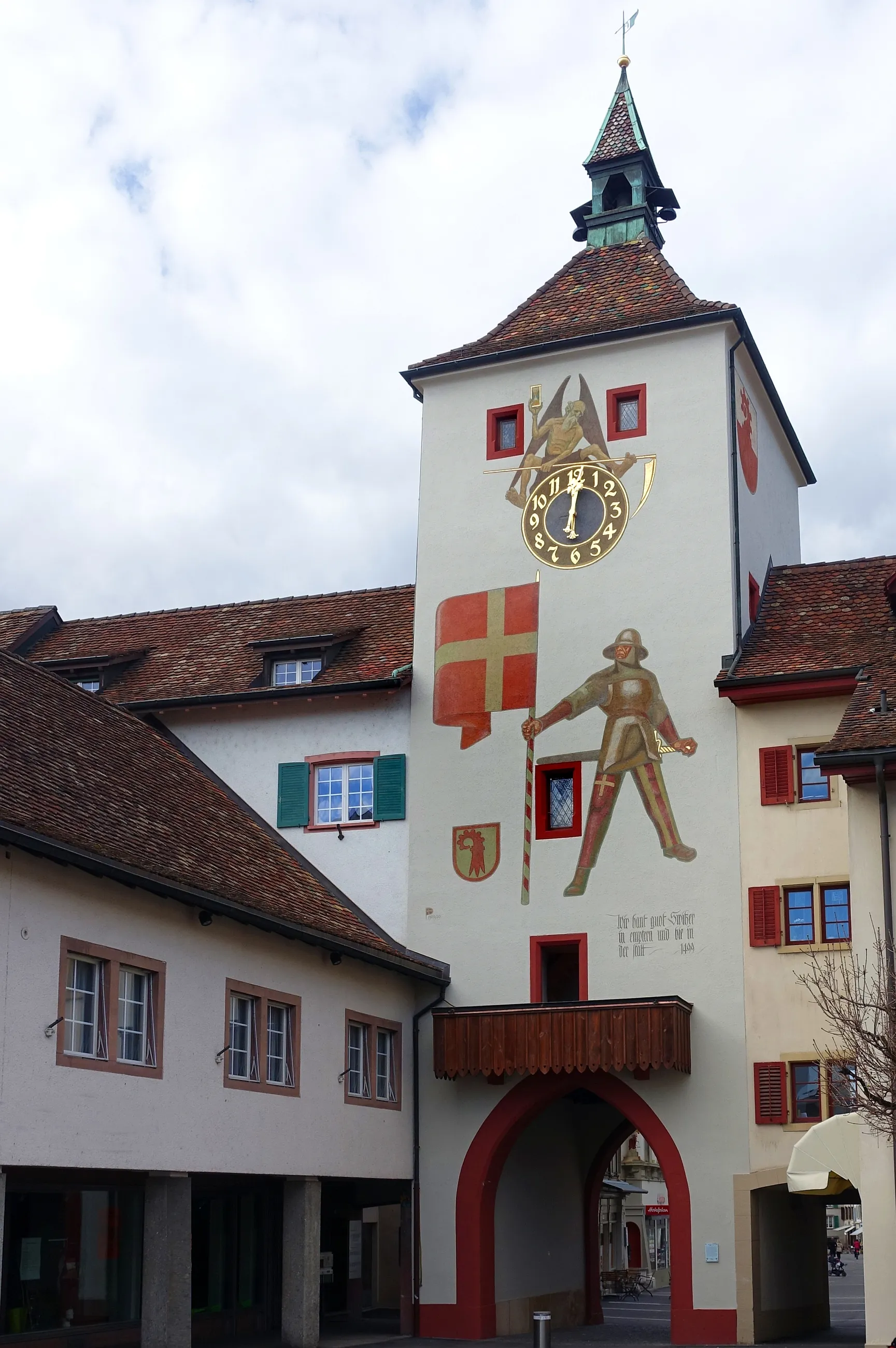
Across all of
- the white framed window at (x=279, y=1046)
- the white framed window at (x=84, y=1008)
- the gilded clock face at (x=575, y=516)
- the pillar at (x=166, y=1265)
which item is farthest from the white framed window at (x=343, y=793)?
the white framed window at (x=84, y=1008)

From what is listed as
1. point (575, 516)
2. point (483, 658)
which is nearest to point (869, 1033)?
point (483, 658)

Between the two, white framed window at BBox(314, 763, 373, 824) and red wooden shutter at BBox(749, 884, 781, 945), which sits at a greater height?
white framed window at BBox(314, 763, 373, 824)

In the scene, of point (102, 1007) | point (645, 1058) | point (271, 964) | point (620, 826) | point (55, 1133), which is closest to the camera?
point (55, 1133)

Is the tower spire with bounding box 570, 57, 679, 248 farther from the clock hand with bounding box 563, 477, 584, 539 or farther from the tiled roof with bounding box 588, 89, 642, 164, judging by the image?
the clock hand with bounding box 563, 477, 584, 539

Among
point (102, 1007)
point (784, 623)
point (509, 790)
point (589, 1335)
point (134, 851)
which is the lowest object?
point (589, 1335)

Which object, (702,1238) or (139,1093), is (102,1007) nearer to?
(139,1093)

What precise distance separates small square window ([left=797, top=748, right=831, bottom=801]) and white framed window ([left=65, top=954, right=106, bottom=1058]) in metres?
11.6

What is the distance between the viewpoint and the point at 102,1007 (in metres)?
20.6

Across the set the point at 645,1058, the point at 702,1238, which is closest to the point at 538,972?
the point at 645,1058

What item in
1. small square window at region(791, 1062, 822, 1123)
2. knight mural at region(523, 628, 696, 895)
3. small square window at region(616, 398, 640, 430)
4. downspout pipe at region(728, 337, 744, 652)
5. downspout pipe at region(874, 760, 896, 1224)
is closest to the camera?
downspout pipe at region(874, 760, 896, 1224)

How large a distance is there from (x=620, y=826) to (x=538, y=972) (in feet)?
8.71

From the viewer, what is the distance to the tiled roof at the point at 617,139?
36291 millimetres

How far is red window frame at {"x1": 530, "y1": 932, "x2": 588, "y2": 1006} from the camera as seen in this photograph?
91.7ft

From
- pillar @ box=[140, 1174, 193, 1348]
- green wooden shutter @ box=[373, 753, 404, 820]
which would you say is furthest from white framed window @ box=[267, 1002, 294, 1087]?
green wooden shutter @ box=[373, 753, 404, 820]
